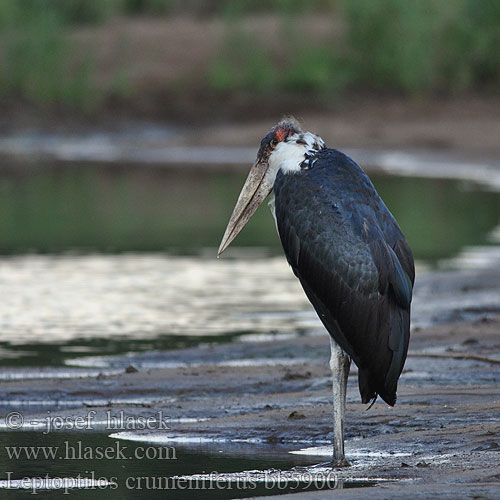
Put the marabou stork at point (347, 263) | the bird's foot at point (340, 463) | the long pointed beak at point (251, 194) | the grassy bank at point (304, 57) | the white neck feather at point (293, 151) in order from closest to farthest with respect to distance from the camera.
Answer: the marabou stork at point (347, 263) → the bird's foot at point (340, 463) → the white neck feather at point (293, 151) → the long pointed beak at point (251, 194) → the grassy bank at point (304, 57)

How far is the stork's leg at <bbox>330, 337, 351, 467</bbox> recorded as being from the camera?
625 cm

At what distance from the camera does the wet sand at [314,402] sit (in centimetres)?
605

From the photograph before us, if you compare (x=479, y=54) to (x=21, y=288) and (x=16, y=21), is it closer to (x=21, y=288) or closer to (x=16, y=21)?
(x=16, y=21)

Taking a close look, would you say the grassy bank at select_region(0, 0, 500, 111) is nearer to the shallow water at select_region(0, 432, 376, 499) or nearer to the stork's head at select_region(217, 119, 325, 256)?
the stork's head at select_region(217, 119, 325, 256)

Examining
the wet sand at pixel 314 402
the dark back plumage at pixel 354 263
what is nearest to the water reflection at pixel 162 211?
the wet sand at pixel 314 402

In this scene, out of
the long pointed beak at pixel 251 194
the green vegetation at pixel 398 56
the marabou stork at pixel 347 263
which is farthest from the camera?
the green vegetation at pixel 398 56

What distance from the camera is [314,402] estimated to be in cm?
753

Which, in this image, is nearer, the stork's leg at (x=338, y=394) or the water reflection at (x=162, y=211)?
the stork's leg at (x=338, y=394)

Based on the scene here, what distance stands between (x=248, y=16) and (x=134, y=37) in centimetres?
430

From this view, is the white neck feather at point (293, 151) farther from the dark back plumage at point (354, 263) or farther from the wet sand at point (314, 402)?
the wet sand at point (314, 402)

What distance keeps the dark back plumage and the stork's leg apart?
100mm

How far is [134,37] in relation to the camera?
39.3 meters

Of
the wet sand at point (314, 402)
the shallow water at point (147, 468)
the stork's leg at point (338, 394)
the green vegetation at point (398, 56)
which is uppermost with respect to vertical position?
the green vegetation at point (398, 56)

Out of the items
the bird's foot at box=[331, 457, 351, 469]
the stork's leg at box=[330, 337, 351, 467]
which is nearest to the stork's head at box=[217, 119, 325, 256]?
the stork's leg at box=[330, 337, 351, 467]
